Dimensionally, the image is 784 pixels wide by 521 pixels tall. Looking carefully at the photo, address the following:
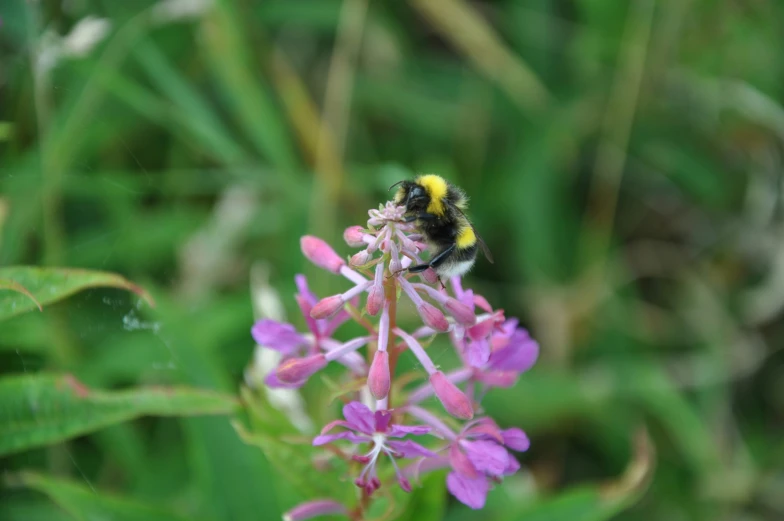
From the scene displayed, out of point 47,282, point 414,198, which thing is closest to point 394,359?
point 414,198

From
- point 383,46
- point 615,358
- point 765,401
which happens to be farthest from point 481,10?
point 765,401

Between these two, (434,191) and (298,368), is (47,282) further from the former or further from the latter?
(434,191)

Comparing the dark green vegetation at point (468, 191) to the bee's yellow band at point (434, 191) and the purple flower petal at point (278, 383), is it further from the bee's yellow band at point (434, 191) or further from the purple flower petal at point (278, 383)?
the bee's yellow band at point (434, 191)

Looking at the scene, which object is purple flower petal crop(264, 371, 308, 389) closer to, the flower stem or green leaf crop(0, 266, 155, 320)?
the flower stem

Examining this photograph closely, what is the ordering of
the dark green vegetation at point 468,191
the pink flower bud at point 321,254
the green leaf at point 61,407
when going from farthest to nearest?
the dark green vegetation at point 468,191
the green leaf at point 61,407
the pink flower bud at point 321,254

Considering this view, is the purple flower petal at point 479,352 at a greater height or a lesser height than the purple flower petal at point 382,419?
greater

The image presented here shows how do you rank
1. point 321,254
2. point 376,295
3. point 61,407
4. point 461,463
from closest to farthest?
1. point 376,295
2. point 461,463
3. point 321,254
4. point 61,407

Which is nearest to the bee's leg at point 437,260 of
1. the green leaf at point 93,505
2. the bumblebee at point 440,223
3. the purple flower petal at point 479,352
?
the bumblebee at point 440,223
